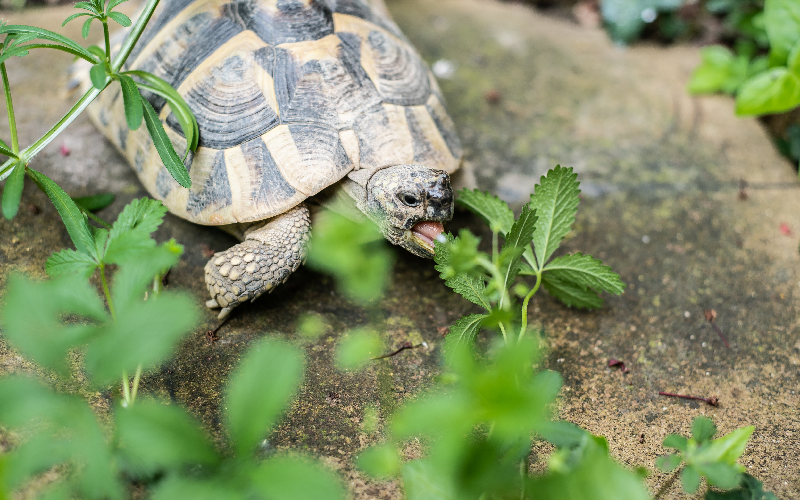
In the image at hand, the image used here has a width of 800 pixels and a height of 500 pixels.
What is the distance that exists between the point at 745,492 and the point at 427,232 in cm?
130

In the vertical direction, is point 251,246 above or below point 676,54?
above

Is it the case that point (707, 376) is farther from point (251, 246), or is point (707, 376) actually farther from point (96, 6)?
point (96, 6)

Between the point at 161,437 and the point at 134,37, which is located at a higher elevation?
the point at 134,37

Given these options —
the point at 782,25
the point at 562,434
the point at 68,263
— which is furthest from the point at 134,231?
the point at 782,25

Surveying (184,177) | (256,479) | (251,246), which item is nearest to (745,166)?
(251,246)

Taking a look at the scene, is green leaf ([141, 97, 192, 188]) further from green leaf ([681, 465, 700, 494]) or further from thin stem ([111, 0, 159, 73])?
green leaf ([681, 465, 700, 494])

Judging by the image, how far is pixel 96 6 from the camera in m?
1.88

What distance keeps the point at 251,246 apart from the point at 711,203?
235 centimetres

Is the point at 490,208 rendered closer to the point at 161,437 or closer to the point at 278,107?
the point at 278,107

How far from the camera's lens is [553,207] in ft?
6.79

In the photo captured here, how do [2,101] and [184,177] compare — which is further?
[2,101]

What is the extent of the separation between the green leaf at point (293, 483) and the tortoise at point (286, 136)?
40.9 inches

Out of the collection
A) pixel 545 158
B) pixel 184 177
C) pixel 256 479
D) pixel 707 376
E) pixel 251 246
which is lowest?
pixel 707 376

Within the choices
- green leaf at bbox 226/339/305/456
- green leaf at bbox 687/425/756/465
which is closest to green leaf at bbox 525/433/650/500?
green leaf at bbox 687/425/756/465
